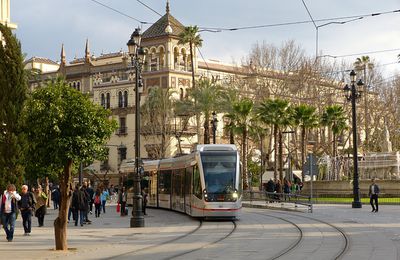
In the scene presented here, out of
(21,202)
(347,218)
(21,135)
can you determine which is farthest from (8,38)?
(347,218)

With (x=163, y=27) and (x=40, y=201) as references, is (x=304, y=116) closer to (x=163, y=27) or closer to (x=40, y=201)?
(x=163, y=27)

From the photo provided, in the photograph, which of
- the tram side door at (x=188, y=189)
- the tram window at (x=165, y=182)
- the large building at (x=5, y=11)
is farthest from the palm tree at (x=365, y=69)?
the tram side door at (x=188, y=189)

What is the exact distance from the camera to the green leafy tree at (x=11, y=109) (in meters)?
26.4

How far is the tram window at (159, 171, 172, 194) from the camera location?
3825 centimetres

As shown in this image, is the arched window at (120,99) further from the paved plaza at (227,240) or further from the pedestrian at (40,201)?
the pedestrian at (40,201)

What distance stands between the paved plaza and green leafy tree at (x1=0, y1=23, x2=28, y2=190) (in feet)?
7.20

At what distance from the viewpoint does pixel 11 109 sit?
26266mm

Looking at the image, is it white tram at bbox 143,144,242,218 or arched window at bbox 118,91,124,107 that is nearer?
Answer: white tram at bbox 143,144,242,218

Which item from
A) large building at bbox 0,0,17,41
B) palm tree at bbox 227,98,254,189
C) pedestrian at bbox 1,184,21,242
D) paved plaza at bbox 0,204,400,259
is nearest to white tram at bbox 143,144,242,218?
paved plaza at bbox 0,204,400,259

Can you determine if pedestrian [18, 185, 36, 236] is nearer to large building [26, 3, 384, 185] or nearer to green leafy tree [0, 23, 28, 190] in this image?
green leafy tree [0, 23, 28, 190]

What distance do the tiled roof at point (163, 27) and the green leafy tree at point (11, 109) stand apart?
5681 centimetres

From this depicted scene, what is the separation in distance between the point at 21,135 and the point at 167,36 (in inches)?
2268

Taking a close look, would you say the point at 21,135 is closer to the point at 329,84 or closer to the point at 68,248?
the point at 68,248

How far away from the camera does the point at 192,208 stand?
101 ft
